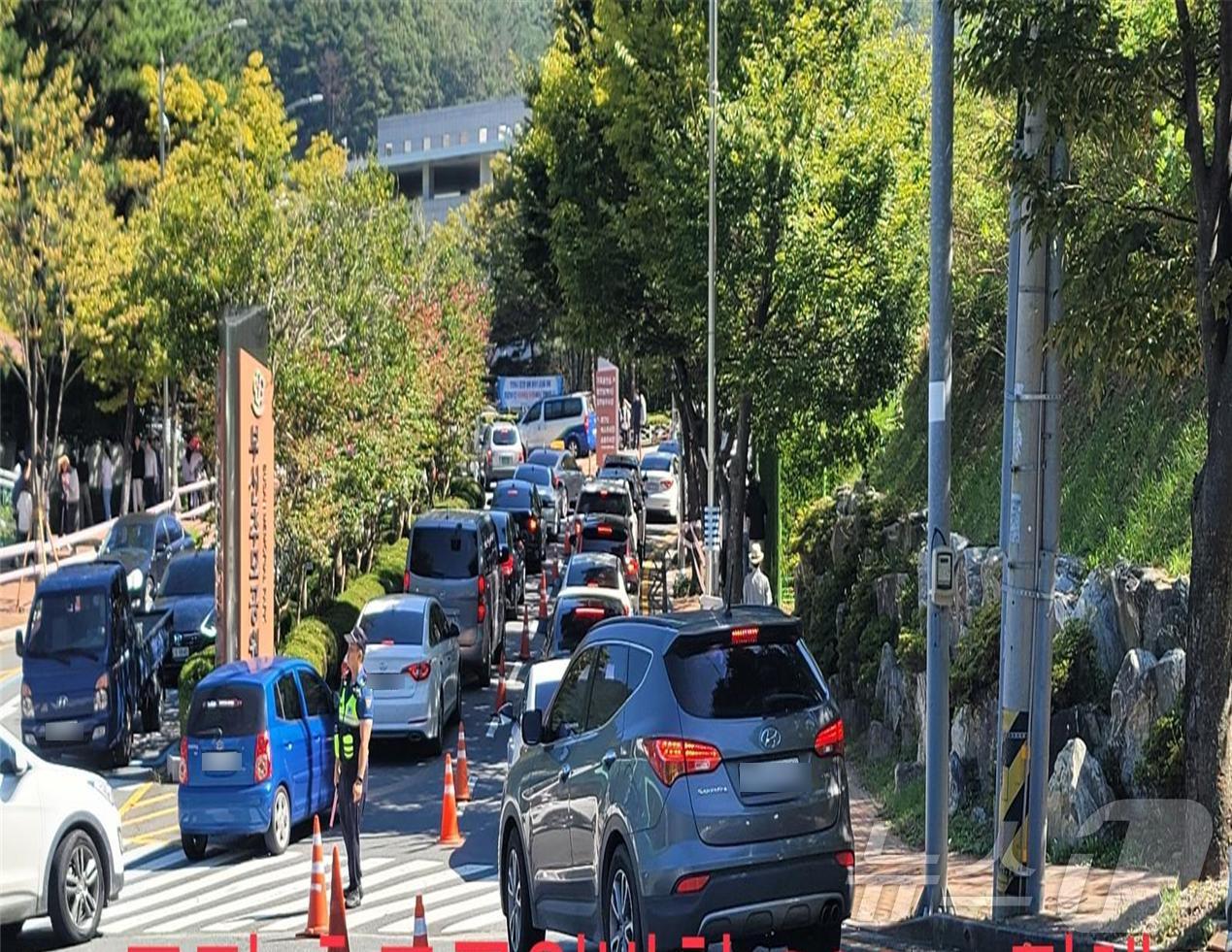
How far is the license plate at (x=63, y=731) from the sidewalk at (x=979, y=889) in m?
10.3

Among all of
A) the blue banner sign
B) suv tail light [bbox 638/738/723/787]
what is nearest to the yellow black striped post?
suv tail light [bbox 638/738/723/787]

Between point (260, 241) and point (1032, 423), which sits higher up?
point (260, 241)

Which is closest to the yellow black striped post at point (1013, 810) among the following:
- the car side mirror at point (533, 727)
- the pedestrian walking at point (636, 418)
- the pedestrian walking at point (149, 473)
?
the car side mirror at point (533, 727)

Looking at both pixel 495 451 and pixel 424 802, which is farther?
pixel 495 451

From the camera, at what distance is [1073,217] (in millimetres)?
11352

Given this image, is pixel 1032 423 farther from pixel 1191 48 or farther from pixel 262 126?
pixel 262 126

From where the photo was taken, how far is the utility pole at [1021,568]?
11.8 m

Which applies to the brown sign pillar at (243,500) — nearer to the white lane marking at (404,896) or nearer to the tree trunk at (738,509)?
the white lane marking at (404,896)

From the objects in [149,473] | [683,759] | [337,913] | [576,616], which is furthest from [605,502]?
[683,759]

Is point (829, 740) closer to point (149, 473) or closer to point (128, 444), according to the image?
point (128, 444)

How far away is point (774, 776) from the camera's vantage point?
985cm

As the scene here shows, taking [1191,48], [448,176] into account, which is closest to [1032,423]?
[1191,48]

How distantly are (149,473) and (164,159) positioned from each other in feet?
33.0

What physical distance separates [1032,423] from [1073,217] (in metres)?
1.41
